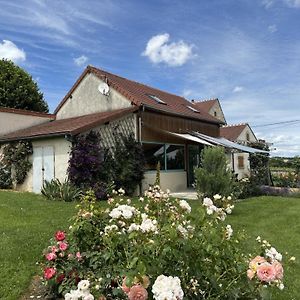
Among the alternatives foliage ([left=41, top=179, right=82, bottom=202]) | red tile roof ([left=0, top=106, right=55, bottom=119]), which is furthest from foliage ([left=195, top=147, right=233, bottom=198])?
red tile roof ([left=0, top=106, right=55, bottom=119])

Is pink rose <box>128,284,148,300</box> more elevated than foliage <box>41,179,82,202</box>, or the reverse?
foliage <box>41,179,82,202</box>

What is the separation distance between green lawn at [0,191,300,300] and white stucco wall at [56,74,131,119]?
9445mm

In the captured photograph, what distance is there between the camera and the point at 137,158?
67.9ft

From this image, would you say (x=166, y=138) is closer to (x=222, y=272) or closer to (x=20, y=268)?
(x=20, y=268)

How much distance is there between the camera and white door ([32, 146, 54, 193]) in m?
19.8

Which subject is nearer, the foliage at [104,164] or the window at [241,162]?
the foliage at [104,164]

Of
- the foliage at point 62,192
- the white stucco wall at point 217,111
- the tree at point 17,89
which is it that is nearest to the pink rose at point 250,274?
the foliage at point 62,192

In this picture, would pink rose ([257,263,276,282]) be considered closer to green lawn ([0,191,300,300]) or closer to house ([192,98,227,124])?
green lawn ([0,191,300,300])

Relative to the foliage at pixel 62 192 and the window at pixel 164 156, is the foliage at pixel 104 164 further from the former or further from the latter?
the window at pixel 164 156

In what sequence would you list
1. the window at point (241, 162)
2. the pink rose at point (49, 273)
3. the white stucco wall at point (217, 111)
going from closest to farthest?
the pink rose at point (49, 273) < the window at point (241, 162) < the white stucco wall at point (217, 111)

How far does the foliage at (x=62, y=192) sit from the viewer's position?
663 inches

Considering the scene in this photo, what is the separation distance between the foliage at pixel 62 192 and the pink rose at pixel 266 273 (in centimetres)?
1420

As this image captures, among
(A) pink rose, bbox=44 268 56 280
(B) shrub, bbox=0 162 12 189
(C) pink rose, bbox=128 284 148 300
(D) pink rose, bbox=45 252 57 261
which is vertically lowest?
(A) pink rose, bbox=44 268 56 280

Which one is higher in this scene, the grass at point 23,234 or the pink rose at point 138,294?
the pink rose at point 138,294
